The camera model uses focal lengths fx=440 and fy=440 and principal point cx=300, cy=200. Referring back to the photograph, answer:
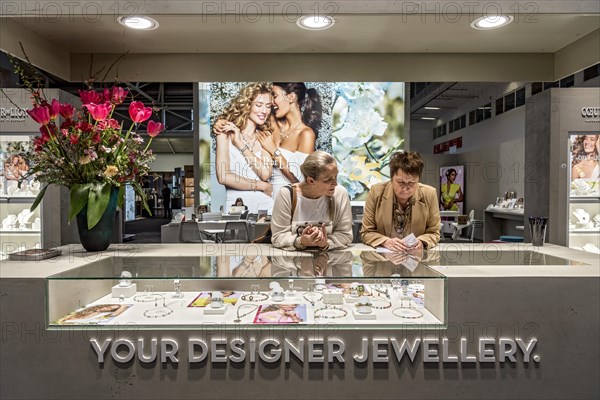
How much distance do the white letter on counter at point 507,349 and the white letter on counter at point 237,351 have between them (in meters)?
1.12

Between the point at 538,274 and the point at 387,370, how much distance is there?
0.79 metres

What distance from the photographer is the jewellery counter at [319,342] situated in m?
1.89

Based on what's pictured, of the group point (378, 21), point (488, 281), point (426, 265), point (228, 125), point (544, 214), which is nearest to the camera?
point (488, 281)

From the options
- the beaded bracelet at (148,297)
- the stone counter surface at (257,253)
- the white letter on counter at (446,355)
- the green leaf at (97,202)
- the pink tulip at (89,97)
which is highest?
the pink tulip at (89,97)

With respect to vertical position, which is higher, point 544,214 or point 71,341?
point 544,214

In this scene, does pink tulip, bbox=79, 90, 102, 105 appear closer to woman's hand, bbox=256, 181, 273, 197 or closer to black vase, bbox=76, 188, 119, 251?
black vase, bbox=76, 188, 119, 251

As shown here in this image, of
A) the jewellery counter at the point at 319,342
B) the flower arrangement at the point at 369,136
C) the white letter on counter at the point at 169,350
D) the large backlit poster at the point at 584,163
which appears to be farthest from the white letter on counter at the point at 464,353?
the flower arrangement at the point at 369,136

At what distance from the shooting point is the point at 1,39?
2.77 metres

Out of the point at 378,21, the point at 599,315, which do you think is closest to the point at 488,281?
the point at 599,315

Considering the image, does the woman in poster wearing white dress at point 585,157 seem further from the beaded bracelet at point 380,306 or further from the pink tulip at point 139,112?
the pink tulip at point 139,112

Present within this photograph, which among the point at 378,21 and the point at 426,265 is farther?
the point at 378,21

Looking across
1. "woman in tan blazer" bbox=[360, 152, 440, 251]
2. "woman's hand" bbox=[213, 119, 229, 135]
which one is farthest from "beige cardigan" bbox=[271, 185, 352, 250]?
"woman's hand" bbox=[213, 119, 229, 135]

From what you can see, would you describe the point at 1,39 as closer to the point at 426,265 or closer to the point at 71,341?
the point at 71,341

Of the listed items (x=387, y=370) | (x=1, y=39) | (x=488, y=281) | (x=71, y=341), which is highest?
(x=1, y=39)
